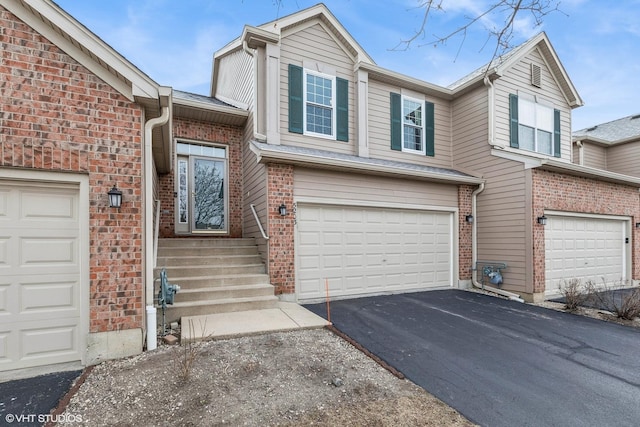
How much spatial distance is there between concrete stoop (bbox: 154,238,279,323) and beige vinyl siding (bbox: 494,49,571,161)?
7.44m

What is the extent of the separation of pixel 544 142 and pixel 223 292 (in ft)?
33.6

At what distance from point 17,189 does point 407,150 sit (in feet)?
27.2

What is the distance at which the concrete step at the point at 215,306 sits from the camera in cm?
517

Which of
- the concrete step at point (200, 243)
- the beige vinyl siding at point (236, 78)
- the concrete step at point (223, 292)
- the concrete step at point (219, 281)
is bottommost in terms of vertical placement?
the concrete step at point (223, 292)

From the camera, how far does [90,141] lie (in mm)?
3893

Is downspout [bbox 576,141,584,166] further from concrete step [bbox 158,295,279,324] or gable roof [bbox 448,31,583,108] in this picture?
concrete step [bbox 158,295,279,324]

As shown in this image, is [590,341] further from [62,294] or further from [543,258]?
[62,294]

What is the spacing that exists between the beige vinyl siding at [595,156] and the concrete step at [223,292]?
43.8ft

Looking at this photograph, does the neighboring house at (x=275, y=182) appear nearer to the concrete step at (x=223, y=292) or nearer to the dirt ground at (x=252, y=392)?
the concrete step at (x=223, y=292)

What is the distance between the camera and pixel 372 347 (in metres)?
4.37

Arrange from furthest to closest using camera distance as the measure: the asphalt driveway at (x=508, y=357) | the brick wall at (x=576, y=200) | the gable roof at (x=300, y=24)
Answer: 1. the brick wall at (x=576, y=200)
2. the gable roof at (x=300, y=24)
3. the asphalt driveway at (x=508, y=357)

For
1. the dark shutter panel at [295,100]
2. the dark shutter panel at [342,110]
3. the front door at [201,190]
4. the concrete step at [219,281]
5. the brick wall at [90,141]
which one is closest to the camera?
the brick wall at [90,141]

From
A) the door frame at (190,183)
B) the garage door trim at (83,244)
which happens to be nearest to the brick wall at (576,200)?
the door frame at (190,183)

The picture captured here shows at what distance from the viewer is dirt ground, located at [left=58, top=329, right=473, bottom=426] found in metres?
2.75
